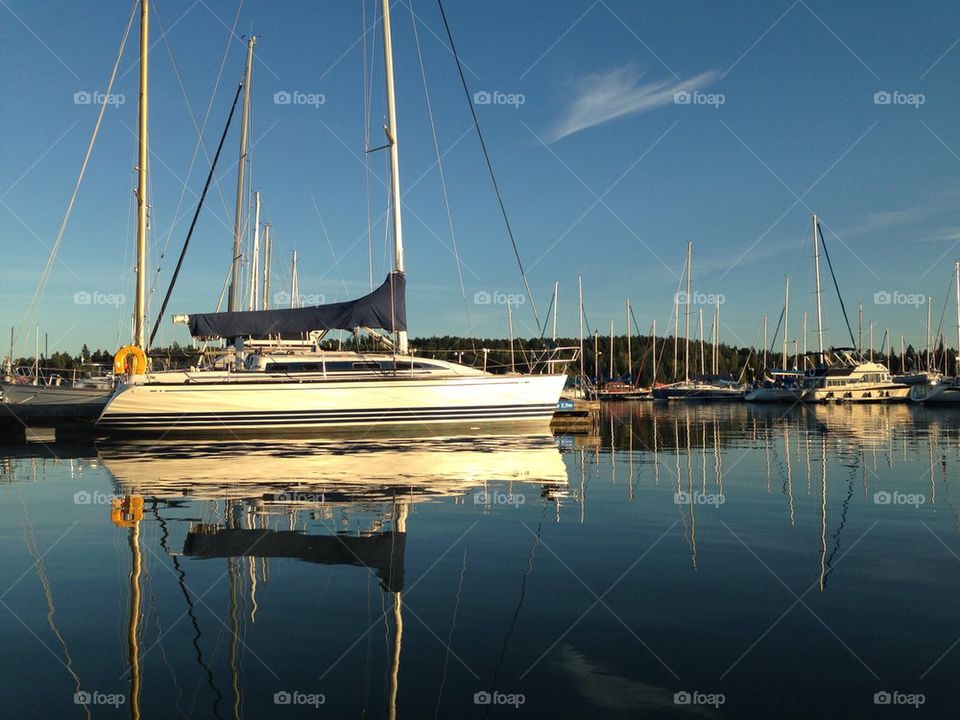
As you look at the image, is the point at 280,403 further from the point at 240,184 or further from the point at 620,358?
the point at 620,358

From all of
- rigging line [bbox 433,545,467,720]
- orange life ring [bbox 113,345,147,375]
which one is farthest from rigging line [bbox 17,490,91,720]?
orange life ring [bbox 113,345,147,375]

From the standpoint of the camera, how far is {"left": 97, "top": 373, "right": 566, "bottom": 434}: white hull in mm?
27109

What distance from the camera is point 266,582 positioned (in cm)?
779

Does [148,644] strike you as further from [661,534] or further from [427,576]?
[661,534]

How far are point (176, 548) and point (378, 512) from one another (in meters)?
3.14

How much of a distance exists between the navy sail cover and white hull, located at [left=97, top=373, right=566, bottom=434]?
2.21 m
